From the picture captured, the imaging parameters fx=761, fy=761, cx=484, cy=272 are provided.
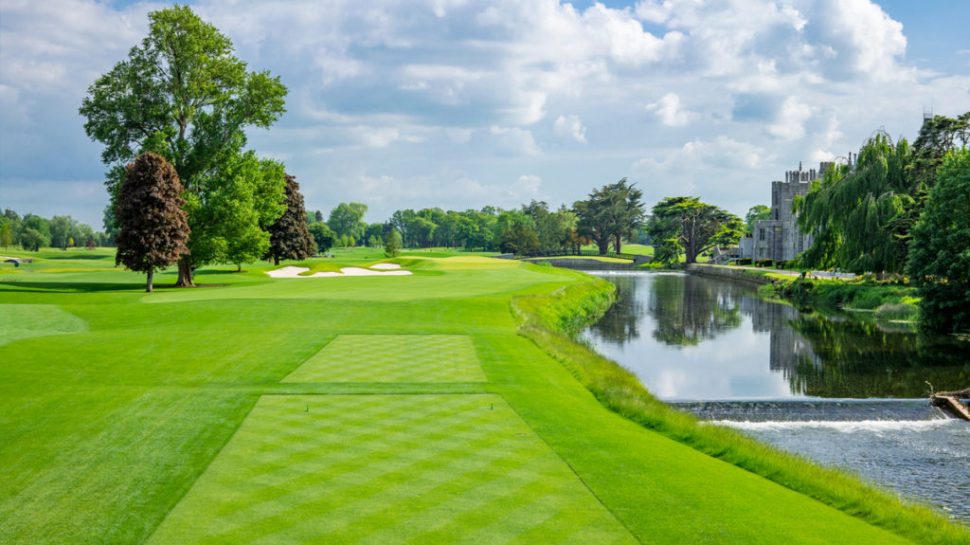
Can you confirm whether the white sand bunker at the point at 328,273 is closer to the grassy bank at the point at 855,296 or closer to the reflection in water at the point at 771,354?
the reflection in water at the point at 771,354

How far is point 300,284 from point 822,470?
42.5m

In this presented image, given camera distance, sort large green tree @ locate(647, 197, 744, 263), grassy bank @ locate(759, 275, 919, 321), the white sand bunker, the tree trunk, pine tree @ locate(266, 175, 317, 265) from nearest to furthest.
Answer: grassy bank @ locate(759, 275, 919, 321) → the tree trunk → the white sand bunker → pine tree @ locate(266, 175, 317, 265) → large green tree @ locate(647, 197, 744, 263)

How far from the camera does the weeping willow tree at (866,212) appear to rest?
49344 mm

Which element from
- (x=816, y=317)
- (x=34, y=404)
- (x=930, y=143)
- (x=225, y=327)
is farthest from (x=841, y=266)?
(x=34, y=404)

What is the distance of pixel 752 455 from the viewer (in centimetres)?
1459

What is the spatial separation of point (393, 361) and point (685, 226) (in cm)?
11042

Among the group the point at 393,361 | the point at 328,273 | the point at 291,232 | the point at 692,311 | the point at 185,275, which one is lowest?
the point at 692,311

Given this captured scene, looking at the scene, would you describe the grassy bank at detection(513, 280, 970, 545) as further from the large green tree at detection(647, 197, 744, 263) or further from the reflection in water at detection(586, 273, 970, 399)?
the large green tree at detection(647, 197, 744, 263)

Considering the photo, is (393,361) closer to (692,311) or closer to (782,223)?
(692,311)

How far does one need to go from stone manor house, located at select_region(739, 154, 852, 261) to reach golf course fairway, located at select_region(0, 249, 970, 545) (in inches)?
3631

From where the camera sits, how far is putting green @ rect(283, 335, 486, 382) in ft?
63.8

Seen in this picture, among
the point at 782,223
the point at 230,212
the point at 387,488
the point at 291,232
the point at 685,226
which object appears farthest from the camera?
the point at 685,226

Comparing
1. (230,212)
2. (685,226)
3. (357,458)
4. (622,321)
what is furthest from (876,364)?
(685,226)

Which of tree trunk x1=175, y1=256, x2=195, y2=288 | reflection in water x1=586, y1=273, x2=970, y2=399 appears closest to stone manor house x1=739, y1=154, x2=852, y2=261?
reflection in water x1=586, y1=273, x2=970, y2=399
